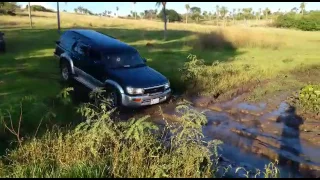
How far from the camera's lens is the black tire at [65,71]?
11664mm

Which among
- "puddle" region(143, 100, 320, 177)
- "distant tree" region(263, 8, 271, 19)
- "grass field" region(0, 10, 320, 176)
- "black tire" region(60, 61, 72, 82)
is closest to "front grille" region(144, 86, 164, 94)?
"puddle" region(143, 100, 320, 177)

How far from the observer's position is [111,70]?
404 inches

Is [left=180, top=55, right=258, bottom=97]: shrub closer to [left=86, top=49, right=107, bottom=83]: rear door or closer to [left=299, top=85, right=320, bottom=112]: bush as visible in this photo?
[left=299, top=85, right=320, bottom=112]: bush

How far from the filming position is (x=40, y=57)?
16578 millimetres

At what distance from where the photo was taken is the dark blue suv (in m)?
9.70

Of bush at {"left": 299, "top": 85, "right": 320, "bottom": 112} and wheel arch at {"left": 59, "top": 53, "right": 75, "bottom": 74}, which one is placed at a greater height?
wheel arch at {"left": 59, "top": 53, "right": 75, "bottom": 74}

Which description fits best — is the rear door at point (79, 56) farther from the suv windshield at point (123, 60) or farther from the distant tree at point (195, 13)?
the distant tree at point (195, 13)

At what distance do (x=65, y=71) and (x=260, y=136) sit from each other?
7.20 metres

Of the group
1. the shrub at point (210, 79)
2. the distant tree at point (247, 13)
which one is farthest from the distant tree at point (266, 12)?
the shrub at point (210, 79)

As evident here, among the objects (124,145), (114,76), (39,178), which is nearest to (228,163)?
(124,145)

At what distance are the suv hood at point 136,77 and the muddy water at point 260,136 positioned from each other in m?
0.83

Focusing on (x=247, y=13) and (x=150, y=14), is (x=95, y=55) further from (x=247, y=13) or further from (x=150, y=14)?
(x=150, y=14)

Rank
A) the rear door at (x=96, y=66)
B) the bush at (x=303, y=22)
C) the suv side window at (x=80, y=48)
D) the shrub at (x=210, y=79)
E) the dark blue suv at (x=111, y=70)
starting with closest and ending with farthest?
the dark blue suv at (x=111, y=70) < the rear door at (x=96, y=66) < the suv side window at (x=80, y=48) < the shrub at (x=210, y=79) < the bush at (x=303, y=22)

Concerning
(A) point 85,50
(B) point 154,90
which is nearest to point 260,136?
(B) point 154,90
